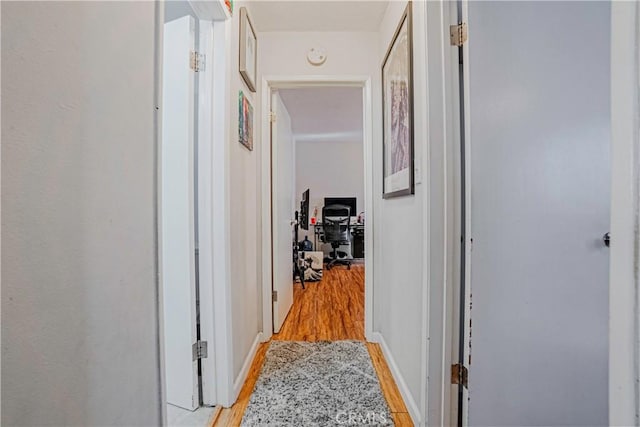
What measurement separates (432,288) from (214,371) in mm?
1130

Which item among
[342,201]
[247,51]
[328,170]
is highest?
[247,51]

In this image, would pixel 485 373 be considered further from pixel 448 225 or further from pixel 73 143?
pixel 73 143

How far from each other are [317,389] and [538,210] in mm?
1388

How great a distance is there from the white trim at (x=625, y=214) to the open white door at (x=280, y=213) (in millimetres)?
2135

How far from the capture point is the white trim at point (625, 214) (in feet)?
1.38

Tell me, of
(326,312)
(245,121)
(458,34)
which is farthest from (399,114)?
(326,312)

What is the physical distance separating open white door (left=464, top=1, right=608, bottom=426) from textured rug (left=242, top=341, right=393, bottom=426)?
58cm

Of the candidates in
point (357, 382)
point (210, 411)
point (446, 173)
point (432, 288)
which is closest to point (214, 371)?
point (210, 411)

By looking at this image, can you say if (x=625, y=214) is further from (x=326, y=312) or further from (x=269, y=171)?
(x=326, y=312)

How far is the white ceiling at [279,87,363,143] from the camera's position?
146 inches

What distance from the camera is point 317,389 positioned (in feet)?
5.58

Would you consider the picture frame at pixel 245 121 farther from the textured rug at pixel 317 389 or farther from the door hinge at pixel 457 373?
Result: the door hinge at pixel 457 373

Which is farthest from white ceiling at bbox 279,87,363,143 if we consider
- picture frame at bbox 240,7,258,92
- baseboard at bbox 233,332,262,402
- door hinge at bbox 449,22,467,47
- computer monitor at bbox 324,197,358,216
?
baseboard at bbox 233,332,262,402

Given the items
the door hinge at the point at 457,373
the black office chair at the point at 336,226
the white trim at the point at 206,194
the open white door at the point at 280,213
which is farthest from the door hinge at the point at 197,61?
the black office chair at the point at 336,226
